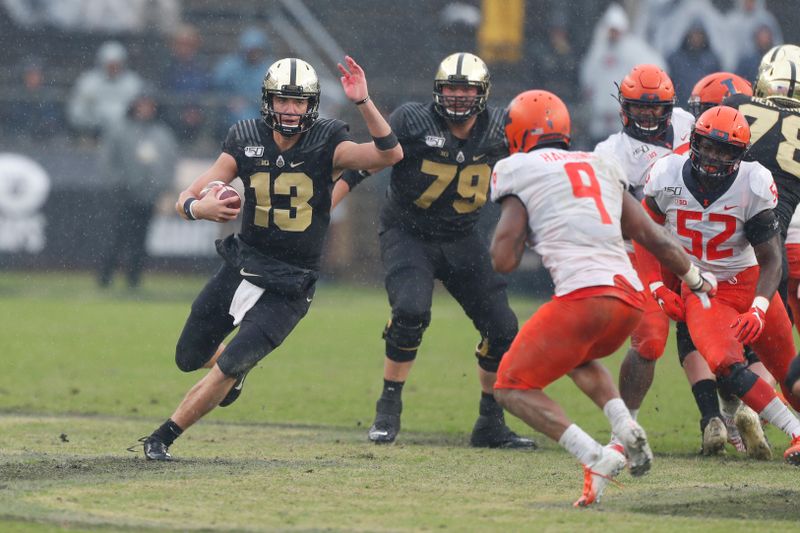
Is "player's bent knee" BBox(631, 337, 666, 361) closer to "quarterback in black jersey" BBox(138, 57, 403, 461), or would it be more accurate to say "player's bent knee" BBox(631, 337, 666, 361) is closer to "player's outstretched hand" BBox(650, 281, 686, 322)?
"player's outstretched hand" BBox(650, 281, 686, 322)

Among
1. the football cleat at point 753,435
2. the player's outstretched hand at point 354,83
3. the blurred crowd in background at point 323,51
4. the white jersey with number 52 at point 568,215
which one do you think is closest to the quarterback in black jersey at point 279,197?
the player's outstretched hand at point 354,83

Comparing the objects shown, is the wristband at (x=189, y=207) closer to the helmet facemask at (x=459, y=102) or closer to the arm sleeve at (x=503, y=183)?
the arm sleeve at (x=503, y=183)

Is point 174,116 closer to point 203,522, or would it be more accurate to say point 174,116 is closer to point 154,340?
point 154,340

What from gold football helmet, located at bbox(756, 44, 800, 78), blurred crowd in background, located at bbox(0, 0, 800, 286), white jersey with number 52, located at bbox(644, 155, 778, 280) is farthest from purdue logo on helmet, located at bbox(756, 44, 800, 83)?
blurred crowd in background, located at bbox(0, 0, 800, 286)

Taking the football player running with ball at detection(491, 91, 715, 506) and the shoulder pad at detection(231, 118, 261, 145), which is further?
the shoulder pad at detection(231, 118, 261, 145)

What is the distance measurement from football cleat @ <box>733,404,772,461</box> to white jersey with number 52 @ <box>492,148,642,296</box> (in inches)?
66.6

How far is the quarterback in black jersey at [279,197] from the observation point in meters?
6.95

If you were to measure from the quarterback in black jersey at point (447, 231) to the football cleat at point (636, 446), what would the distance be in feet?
6.78

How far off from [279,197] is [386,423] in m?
1.55

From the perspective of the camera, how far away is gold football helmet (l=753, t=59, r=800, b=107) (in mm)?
7855

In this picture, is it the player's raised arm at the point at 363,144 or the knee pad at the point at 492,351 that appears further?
the knee pad at the point at 492,351

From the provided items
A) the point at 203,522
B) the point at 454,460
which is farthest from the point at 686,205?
the point at 203,522

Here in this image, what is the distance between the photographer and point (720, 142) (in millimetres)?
Result: 6637

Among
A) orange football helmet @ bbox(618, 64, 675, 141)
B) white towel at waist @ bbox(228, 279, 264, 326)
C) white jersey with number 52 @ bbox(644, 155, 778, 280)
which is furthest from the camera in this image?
orange football helmet @ bbox(618, 64, 675, 141)
